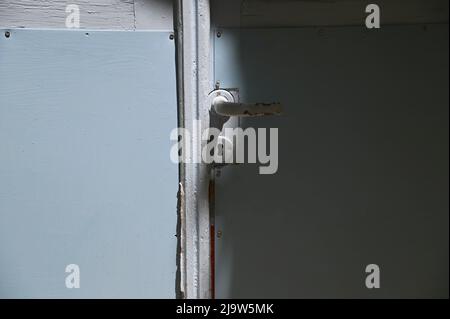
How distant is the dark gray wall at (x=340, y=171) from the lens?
108 cm

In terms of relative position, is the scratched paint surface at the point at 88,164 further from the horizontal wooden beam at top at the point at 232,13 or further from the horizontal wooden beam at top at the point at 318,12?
the horizontal wooden beam at top at the point at 318,12

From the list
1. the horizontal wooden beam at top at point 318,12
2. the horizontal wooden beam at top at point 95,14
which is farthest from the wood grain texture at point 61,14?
the horizontal wooden beam at top at point 318,12

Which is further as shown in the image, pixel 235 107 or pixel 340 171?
pixel 340 171

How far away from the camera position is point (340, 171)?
1106mm

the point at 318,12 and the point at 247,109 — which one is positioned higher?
the point at 318,12

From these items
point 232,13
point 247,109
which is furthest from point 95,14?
point 247,109

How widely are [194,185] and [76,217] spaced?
29 cm

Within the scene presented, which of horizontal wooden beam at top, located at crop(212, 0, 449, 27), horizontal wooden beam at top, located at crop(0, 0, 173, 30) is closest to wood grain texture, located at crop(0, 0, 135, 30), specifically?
horizontal wooden beam at top, located at crop(0, 0, 173, 30)

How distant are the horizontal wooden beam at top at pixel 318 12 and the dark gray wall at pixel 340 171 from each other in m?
0.02

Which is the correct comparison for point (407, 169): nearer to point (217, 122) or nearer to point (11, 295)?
point (217, 122)

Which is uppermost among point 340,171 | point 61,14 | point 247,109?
point 61,14

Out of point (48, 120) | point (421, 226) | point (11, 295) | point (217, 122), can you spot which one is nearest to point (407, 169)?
point (421, 226)

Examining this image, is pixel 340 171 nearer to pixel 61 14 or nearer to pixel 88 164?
pixel 88 164

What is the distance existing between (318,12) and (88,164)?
622 mm
